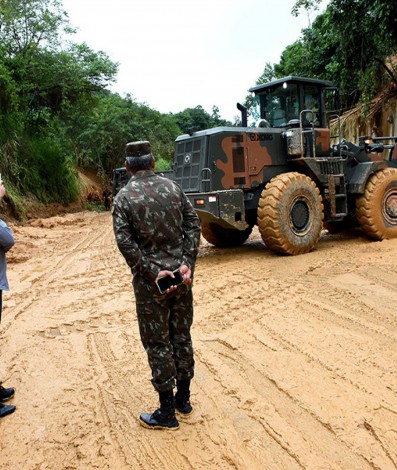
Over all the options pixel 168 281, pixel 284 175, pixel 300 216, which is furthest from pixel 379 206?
pixel 168 281

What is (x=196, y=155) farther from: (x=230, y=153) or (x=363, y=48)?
(x=363, y=48)

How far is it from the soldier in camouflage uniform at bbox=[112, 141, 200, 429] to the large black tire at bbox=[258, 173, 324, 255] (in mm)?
4694

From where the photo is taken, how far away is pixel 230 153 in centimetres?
803

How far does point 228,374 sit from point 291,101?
21.3ft

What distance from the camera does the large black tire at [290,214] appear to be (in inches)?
302

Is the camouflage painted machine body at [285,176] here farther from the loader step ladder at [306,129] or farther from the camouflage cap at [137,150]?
the camouflage cap at [137,150]

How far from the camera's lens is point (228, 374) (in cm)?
372

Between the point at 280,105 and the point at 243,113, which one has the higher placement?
the point at 280,105

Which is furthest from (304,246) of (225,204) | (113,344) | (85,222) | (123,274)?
(85,222)

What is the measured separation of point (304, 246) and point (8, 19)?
16587mm

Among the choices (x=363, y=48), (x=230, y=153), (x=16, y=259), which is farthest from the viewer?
(x=363, y=48)

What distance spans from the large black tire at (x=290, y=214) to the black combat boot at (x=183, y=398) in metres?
4.78

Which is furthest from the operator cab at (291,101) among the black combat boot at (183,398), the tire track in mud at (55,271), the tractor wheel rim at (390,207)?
the black combat boot at (183,398)

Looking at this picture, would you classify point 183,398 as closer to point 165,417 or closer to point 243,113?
point 165,417
